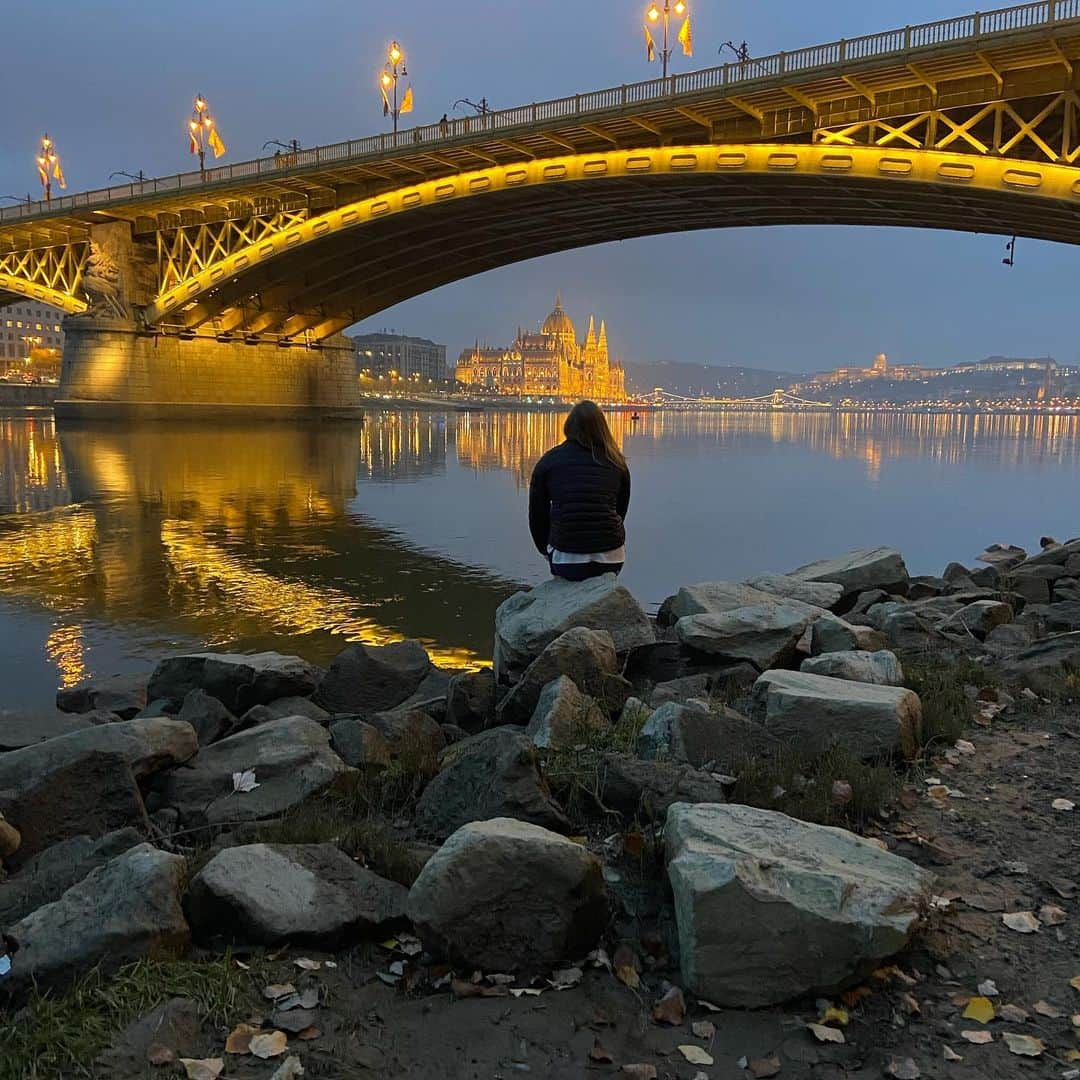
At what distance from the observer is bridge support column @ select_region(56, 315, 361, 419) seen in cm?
5222

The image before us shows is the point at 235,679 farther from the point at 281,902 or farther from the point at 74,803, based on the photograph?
the point at 281,902

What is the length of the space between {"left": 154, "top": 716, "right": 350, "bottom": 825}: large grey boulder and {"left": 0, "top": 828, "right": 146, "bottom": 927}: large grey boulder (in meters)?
0.50

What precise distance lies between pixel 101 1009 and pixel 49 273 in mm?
67408

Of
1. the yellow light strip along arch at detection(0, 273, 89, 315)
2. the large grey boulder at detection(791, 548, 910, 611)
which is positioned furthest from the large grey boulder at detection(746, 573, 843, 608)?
the yellow light strip along arch at detection(0, 273, 89, 315)

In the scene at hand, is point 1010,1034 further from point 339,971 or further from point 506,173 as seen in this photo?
point 506,173

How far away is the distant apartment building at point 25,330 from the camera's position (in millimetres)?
145250

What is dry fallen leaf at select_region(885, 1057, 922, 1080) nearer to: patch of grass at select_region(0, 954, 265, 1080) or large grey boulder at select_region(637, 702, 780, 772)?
large grey boulder at select_region(637, 702, 780, 772)

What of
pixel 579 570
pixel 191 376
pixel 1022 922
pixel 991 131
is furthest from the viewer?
pixel 191 376

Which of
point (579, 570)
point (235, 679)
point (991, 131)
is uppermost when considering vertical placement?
point (991, 131)

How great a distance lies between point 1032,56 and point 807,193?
11415 millimetres

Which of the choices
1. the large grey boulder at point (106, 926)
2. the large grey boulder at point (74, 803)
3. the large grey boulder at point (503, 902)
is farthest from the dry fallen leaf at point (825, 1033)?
the large grey boulder at point (74, 803)

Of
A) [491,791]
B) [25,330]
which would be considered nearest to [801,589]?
[491,791]

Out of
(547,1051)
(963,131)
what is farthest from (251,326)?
(547,1051)

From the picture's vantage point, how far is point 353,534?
16.3 meters
